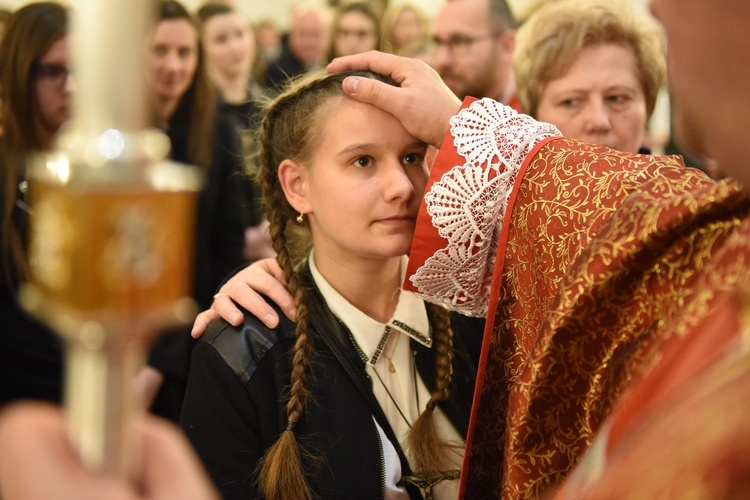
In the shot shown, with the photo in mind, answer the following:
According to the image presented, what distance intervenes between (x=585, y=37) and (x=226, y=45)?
233 centimetres

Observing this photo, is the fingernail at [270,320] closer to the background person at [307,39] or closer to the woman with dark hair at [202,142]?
the woman with dark hair at [202,142]

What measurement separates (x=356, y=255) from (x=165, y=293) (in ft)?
4.41

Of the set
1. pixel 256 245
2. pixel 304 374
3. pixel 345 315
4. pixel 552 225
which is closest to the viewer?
pixel 552 225

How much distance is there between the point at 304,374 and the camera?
4.89 feet

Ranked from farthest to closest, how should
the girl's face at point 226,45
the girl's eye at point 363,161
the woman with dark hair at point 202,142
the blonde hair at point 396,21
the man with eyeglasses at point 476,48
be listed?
the blonde hair at point 396,21 → the girl's face at point 226,45 → the man with eyeglasses at point 476,48 → the woman with dark hair at point 202,142 → the girl's eye at point 363,161

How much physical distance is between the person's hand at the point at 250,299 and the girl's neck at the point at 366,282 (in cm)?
11

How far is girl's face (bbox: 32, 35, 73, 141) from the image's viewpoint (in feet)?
7.36

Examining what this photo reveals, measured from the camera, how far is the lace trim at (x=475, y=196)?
4.54ft

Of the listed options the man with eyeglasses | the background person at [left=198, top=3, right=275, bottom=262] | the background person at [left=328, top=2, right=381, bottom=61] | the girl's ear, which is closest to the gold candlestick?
the girl's ear

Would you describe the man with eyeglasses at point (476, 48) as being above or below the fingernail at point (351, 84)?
above

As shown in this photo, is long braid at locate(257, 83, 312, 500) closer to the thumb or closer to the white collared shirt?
the white collared shirt

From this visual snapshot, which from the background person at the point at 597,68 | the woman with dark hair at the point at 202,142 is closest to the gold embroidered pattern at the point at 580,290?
the background person at the point at 597,68

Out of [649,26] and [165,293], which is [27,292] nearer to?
[165,293]

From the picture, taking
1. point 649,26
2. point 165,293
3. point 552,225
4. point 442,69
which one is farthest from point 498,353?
point 442,69
